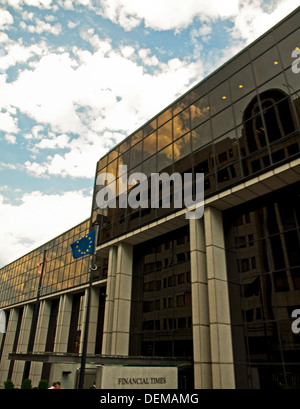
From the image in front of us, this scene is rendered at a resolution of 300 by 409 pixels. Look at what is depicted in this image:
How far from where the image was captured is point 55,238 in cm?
4647

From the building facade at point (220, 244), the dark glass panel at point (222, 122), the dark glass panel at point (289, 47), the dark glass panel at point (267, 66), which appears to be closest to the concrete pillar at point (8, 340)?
the building facade at point (220, 244)

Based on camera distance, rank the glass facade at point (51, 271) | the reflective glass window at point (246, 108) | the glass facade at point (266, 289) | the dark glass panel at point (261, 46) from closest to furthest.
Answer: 1. the glass facade at point (266, 289)
2. the reflective glass window at point (246, 108)
3. the dark glass panel at point (261, 46)
4. the glass facade at point (51, 271)

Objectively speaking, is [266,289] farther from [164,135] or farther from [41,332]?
[41,332]

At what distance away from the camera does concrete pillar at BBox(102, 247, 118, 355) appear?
23234mm

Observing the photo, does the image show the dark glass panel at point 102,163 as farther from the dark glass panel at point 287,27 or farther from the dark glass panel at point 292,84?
the dark glass panel at point 292,84

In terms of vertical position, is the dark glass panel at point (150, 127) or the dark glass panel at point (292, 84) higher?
the dark glass panel at point (150, 127)

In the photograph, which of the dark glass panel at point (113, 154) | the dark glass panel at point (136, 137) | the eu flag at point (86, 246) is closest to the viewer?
the eu flag at point (86, 246)

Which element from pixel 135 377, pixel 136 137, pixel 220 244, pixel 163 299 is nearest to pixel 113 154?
pixel 136 137

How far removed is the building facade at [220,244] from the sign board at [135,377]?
4.01 ft

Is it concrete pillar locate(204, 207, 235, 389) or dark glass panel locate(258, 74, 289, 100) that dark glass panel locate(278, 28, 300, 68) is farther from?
concrete pillar locate(204, 207, 235, 389)

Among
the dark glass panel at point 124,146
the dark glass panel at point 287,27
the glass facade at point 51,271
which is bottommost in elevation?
the glass facade at point 51,271

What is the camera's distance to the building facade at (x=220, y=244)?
15.9m
